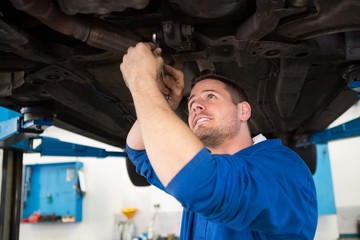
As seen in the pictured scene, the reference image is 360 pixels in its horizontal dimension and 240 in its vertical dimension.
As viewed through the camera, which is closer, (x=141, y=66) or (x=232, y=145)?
(x=141, y=66)

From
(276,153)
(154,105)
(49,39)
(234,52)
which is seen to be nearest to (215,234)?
(276,153)

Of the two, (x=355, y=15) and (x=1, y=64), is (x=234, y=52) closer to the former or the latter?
(x=355, y=15)

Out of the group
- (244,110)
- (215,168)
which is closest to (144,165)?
(244,110)

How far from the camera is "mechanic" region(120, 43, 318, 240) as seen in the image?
541 mm

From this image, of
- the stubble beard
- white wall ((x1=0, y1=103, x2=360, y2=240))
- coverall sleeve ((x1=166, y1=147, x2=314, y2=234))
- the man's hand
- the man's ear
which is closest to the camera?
coverall sleeve ((x1=166, y1=147, x2=314, y2=234))

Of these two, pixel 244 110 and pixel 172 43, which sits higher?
pixel 172 43

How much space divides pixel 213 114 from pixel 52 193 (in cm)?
329

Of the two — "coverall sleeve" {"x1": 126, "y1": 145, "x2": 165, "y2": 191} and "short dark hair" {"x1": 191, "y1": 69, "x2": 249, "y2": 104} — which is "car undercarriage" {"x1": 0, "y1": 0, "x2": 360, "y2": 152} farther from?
"coverall sleeve" {"x1": 126, "y1": 145, "x2": 165, "y2": 191}

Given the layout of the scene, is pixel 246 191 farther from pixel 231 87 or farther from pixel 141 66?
pixel 231 87

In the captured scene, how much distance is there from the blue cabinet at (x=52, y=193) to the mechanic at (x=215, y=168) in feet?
10.0

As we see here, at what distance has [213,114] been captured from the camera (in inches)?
36.7

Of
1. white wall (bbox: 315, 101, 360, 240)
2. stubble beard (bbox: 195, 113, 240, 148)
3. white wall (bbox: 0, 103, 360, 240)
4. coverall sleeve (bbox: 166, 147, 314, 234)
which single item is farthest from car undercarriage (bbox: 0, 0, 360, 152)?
white wall (bbox: 0, 103, 360, 240)

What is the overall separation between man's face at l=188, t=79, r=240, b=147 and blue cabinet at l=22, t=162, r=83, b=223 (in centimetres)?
304

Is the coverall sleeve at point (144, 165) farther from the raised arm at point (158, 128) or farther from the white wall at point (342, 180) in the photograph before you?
the white wall at point (342, 180)
